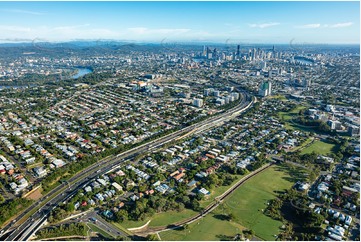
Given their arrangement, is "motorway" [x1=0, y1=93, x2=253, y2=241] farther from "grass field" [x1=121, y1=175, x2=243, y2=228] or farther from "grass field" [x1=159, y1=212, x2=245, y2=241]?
"grass field" [x1=159, y1=212, x2=245, y2=241]

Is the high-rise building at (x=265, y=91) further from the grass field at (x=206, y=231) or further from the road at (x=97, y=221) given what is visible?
the road at (x=97, y=221)

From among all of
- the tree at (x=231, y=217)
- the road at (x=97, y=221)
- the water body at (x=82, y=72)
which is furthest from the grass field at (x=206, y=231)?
the water body at (x=82, y=72)

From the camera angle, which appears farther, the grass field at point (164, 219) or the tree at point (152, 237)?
the grass field at point (164, 219)

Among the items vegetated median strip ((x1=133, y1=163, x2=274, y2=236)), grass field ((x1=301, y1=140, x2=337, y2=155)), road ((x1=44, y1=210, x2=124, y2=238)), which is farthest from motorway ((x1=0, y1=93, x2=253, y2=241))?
grass field ((x1=301, y1=140, x2=337, y2=155))

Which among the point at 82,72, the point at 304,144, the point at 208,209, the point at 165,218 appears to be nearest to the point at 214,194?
the point at 208,209

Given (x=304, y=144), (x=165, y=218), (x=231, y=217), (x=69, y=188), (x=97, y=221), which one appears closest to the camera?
(x=97, y=221)

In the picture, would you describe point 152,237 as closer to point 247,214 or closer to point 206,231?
point 206,231

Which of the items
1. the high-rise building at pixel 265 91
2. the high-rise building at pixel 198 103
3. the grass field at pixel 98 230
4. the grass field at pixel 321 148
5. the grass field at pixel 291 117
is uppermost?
the high-rise building at pixel 265 91
